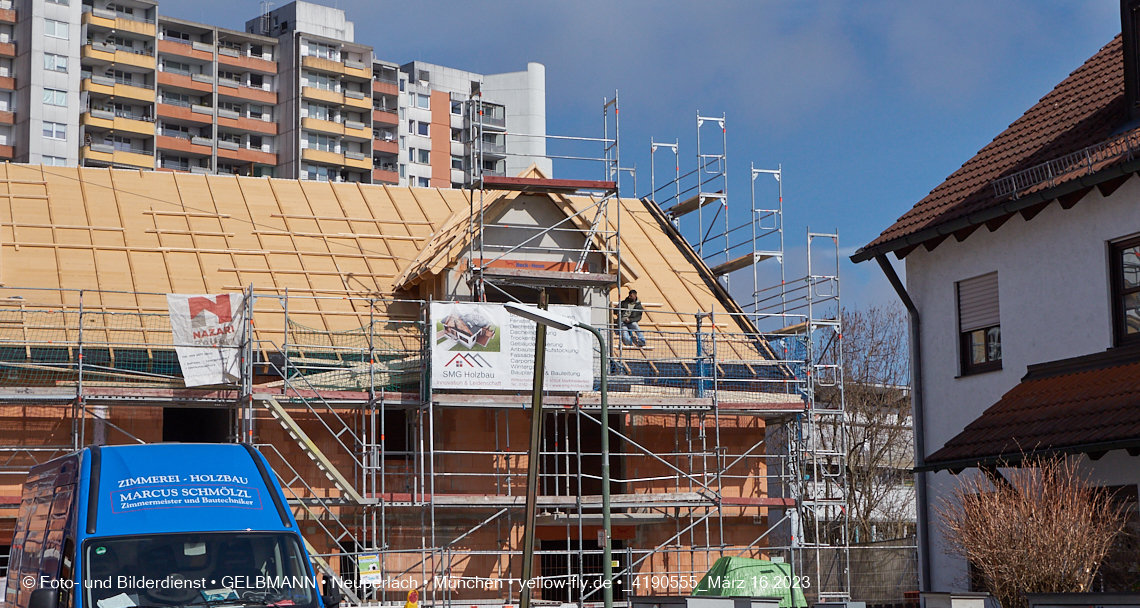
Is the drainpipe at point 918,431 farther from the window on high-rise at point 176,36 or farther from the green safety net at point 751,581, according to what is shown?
the window on high-rise at point 176,36

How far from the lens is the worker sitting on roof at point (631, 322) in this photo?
25656mm

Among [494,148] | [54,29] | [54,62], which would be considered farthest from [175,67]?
[494,148]

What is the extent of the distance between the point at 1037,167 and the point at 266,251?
15668 millimetres

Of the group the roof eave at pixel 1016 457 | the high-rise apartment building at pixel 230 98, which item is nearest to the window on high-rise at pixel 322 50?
the high-rise apartment building at pixel 230 98

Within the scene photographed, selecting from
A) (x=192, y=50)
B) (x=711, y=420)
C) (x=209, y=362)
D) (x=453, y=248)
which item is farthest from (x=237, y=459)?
(x=192, y=50)

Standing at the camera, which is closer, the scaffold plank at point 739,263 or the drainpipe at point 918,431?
the drainpipe at point 918,431

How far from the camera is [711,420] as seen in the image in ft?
84.7

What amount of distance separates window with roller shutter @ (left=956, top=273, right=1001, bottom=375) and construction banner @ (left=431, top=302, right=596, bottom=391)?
24.5 ft

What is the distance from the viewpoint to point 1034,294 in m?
18.3

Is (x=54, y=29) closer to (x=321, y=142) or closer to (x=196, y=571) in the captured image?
(x=321, y=142)

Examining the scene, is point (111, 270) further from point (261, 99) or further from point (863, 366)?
point (261, 99)

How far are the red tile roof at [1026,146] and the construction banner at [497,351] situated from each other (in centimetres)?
602

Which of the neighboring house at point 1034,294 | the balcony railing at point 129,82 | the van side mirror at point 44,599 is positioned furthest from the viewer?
the balcony railing at point 129,82

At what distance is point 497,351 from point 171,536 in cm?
1306
